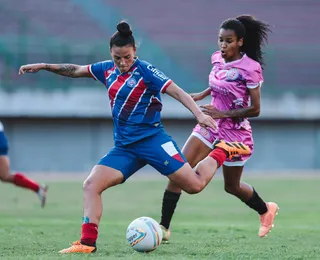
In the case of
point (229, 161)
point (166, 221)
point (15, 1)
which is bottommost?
point (166, 221)

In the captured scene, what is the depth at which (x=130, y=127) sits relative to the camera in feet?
26.1

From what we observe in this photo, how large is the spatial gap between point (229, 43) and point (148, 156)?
1.63 m

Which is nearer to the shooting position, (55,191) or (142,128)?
(142,128)

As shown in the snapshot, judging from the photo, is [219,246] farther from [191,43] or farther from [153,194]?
[191,43]

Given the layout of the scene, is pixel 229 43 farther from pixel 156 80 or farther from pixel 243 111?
pixel 156 80

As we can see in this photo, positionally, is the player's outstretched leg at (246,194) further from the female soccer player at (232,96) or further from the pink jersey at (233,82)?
the pink jersey at (233,82)

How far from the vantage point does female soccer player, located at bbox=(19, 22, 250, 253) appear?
767cm

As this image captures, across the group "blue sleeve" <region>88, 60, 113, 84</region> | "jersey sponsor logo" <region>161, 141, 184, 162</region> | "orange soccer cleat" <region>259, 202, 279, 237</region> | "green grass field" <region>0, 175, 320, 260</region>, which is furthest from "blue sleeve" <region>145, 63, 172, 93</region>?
"orange soccer cleat" <region>259, 202, 279, 237</region>

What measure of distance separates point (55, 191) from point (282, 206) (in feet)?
17.0

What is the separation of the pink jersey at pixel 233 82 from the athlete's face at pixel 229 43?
0.10 meters

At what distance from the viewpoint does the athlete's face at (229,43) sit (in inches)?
351

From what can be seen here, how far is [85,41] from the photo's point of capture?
26.5 m

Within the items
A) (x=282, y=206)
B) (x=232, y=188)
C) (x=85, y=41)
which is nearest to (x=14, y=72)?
(x=85, y=41)

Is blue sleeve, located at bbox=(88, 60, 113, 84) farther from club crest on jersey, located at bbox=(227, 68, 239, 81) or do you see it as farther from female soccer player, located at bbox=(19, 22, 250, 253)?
club crest on jersey, located at bbox=(227, 68, 239, 81)
